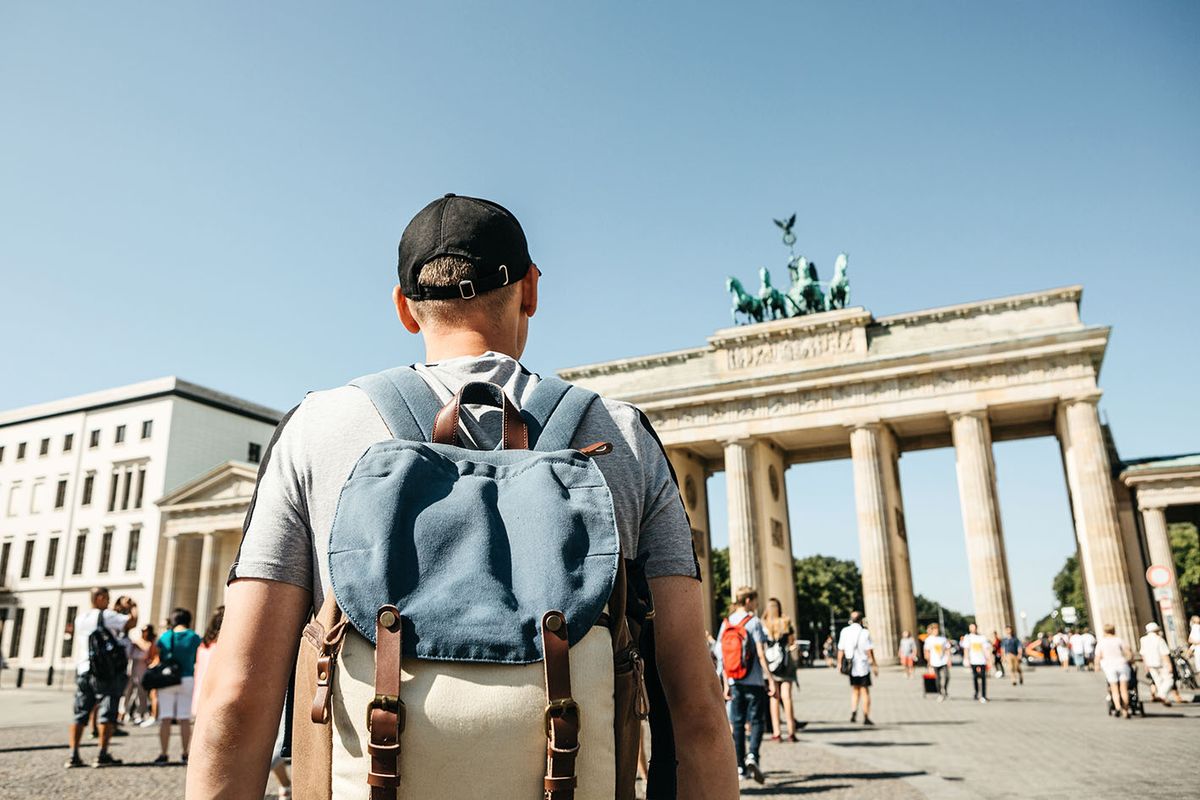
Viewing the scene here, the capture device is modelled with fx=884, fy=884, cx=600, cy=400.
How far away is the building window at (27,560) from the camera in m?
Result: 58.4

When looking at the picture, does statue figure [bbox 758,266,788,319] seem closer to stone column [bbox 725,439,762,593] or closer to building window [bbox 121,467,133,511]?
stone column [bbox 725,439,762,593]

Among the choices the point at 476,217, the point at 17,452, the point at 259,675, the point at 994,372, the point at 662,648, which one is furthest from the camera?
the point at 17,452

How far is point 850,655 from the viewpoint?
1587 centimetres

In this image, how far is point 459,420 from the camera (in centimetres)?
163

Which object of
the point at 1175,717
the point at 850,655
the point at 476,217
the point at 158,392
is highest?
the point at 158,392

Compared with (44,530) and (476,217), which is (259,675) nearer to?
(476,217)

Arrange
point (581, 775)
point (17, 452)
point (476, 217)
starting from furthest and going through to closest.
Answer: point (17, 452) → point (476, 217) → point (581, 775)

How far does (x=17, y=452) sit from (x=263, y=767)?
7237 cm

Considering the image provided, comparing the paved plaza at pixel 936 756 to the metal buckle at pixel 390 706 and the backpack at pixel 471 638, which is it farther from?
the metal buckle at pixel 390 706

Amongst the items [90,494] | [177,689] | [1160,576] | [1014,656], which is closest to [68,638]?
[90,494]

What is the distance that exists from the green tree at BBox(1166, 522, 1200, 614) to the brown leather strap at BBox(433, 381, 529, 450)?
74.8 metres

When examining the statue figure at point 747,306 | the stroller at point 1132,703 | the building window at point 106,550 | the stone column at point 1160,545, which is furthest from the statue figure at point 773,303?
the building window at point 106,550

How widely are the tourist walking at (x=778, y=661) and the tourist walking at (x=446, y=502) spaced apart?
11775 millimetres

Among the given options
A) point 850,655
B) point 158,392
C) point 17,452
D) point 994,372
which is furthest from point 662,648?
point 17,452
